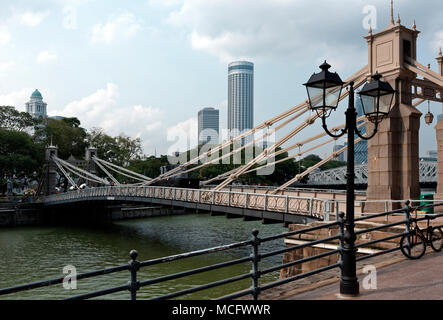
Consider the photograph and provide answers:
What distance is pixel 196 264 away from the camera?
1884 centimetres

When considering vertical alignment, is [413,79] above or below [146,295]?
above

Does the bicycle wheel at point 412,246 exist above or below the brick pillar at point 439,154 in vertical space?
below

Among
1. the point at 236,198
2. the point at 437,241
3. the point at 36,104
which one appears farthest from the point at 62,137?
the point at 36,104

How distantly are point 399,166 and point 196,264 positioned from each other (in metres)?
9.44

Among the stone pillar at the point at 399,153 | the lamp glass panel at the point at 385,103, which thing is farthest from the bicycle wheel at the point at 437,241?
the stone pillar at the point at 399,153

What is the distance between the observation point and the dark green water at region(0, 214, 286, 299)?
1484 centimetres

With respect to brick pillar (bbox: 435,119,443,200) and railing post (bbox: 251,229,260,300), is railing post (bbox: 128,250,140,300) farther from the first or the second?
brick pillar (bbox: 435,119,443,200)

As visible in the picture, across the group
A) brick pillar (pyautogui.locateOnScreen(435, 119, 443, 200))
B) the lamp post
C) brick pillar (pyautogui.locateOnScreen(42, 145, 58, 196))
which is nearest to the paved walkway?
the lamp post

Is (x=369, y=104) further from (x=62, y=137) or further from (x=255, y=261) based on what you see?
(x=62, y=137)

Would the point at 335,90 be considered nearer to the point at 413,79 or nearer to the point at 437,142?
the point at 413,79

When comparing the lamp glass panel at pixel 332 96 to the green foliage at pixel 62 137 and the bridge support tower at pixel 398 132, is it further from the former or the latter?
the green foliage at pixel 62 137

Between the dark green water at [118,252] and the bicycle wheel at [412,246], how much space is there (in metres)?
6.74

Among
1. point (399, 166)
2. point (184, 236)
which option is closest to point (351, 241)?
point (399, 166)

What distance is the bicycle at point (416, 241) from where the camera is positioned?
7582mm
